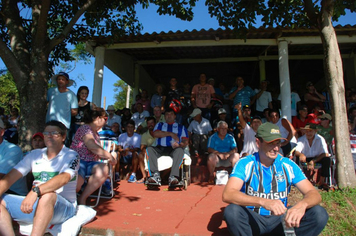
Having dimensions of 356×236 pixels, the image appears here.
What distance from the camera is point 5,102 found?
52.4ft

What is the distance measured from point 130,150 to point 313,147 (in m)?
3.92

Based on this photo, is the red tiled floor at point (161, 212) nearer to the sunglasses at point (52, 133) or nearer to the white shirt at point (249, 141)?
the white shirt at point (249, 141)

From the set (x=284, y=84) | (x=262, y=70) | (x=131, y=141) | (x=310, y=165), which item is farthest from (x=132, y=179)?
(x=262, y=70)

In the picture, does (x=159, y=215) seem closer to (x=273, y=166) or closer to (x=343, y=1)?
(x=273, y=166)

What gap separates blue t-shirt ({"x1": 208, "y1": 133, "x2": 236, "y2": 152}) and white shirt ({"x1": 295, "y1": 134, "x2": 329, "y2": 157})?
1333 millimetres

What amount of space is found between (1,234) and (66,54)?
561 cm

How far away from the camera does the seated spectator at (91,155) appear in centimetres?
423


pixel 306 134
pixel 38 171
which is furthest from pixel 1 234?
pixel 306 134

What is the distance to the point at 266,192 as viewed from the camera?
309 cm

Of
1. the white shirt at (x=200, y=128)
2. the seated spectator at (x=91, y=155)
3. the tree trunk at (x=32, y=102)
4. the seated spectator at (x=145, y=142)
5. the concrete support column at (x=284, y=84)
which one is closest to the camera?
the seated spectator at (x=91, y=155)

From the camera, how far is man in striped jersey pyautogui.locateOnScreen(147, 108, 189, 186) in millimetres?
5531

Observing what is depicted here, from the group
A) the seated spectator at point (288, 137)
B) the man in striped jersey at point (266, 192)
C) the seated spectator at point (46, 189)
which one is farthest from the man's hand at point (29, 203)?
the seated spectator at point (288, 137)

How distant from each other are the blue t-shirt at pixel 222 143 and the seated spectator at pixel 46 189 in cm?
355

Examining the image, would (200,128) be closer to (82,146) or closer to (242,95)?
(242,95)
